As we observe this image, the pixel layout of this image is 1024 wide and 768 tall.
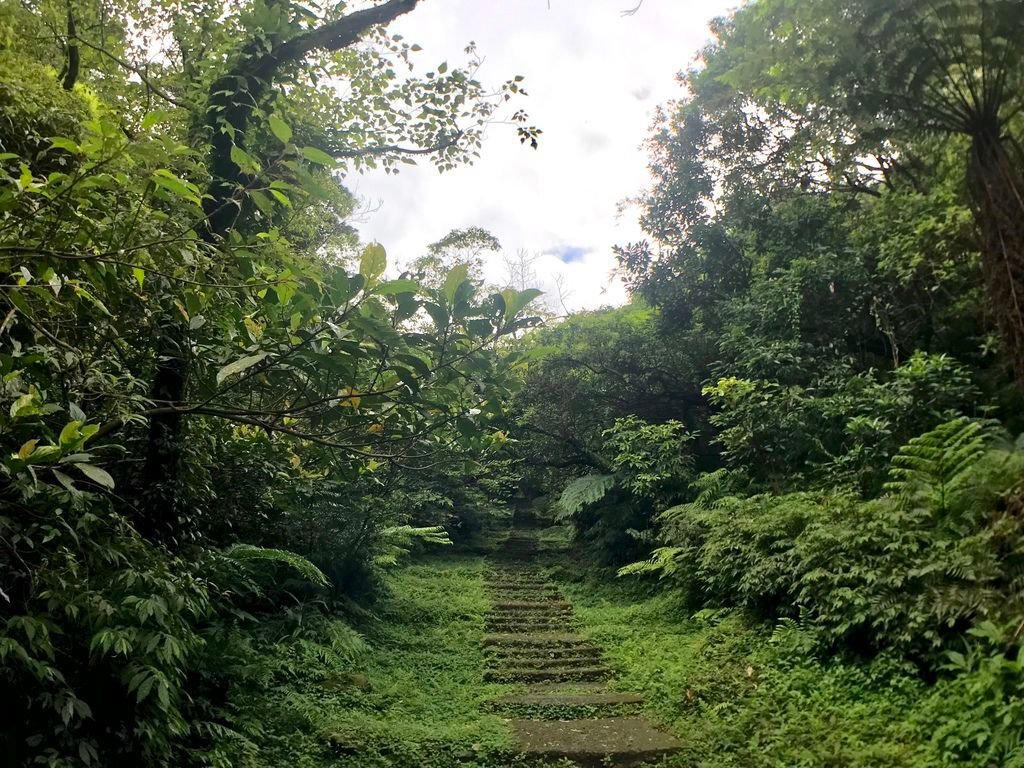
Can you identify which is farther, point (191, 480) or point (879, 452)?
point (879, 452)

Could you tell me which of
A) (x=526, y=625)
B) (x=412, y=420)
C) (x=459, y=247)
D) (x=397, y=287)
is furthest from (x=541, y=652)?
(x=459, y=247)

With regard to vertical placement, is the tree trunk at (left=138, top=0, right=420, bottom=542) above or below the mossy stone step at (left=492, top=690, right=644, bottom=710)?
above

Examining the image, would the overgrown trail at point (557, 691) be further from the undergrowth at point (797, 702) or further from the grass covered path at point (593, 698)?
the undergrowth at point (797, 702)

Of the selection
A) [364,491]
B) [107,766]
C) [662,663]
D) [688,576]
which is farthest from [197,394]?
[688,576]

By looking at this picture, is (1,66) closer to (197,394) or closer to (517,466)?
(197,394)

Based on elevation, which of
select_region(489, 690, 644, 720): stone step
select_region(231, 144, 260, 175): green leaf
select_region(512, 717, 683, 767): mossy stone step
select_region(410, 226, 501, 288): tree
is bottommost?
select_region(489, 690, 644, 720): stone step

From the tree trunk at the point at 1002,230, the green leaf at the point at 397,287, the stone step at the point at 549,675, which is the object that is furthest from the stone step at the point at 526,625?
the green leaf at the point at 397,287

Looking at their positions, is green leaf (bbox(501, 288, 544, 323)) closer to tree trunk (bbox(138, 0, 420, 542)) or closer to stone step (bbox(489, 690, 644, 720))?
tree trunk (bbox(138, 0, 420, 542))

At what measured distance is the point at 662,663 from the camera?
5.05m

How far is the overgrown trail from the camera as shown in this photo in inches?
150

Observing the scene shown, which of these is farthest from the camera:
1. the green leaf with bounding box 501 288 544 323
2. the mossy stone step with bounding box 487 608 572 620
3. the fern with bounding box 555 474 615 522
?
the fern with bounding box 555 474 615 522

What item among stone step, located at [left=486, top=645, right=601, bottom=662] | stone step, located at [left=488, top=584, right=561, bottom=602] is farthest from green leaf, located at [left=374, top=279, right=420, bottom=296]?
stone step, located at [left=488, top=584, right=561, bottom=602]

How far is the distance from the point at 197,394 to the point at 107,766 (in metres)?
1.70

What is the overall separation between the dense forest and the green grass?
0.12ft
